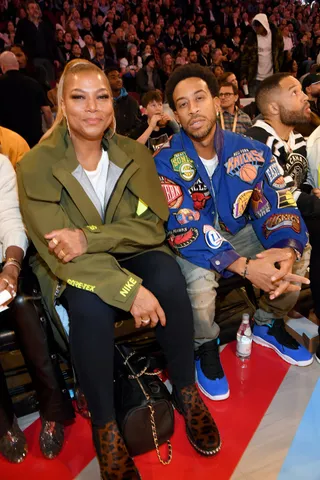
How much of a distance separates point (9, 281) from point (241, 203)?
1179 mm

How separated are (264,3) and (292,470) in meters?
14.9

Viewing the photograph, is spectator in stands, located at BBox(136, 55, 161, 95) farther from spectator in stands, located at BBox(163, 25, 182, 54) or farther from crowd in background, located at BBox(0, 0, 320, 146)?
spectator in stands, located at BBox(163, 25, 182, 54)

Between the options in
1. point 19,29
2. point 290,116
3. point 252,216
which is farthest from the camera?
point 19,29

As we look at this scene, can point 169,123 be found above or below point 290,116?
below

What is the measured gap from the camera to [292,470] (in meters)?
1.63

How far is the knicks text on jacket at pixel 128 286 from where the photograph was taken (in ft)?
5.21

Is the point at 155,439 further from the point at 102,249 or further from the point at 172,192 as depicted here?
the point at 172,192

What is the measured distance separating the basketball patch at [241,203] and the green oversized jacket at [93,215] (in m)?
0.44

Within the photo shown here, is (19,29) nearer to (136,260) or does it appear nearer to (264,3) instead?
(136,260)

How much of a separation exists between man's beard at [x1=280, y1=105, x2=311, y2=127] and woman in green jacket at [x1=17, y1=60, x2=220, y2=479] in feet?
3.50

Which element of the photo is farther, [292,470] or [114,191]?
[114,191]

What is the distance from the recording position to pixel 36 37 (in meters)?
6.97

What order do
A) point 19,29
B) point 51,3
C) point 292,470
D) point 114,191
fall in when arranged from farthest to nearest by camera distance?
point 51,3
point 19,29
point 114,191
point 292,470

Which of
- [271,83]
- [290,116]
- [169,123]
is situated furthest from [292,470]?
[169,123]
